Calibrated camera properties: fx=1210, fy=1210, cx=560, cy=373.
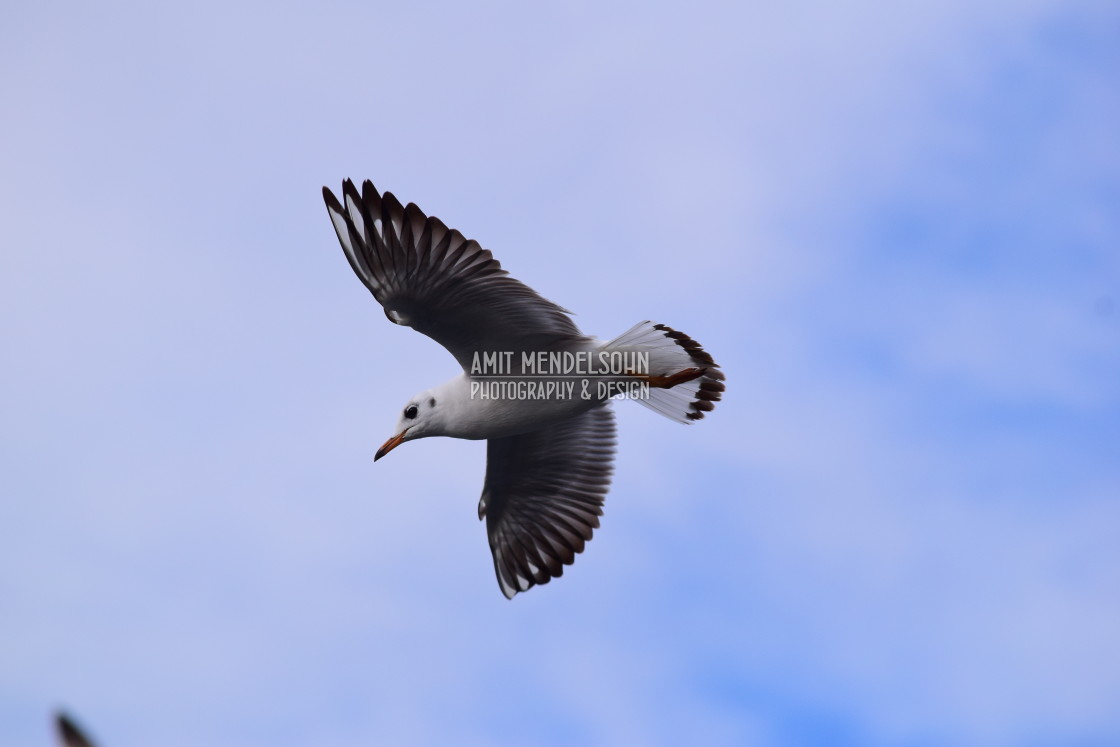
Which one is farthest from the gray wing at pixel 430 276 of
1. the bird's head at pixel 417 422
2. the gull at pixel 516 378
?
the bird's head at pixel 417 422

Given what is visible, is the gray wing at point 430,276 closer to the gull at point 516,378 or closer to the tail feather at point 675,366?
the gull at point 516,378

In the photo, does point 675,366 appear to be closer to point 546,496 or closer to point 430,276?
point 546,496

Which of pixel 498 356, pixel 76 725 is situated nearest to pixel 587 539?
pixel 498 356

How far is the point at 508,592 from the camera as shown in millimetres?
9516

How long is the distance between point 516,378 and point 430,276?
1.01 m

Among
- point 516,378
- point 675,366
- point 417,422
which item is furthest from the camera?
point 675,366

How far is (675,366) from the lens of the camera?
8.35m

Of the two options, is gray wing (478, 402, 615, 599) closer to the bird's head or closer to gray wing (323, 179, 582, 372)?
the bird's head

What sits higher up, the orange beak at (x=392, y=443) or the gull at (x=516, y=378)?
the gull at (x=516, y=378)

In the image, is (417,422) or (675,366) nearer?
(417,422)

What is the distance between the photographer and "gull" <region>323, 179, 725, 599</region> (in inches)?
288

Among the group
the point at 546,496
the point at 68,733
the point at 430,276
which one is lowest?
the point at 68,733

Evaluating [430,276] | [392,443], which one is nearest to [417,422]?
[392,443]

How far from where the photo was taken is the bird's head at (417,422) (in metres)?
8.14
